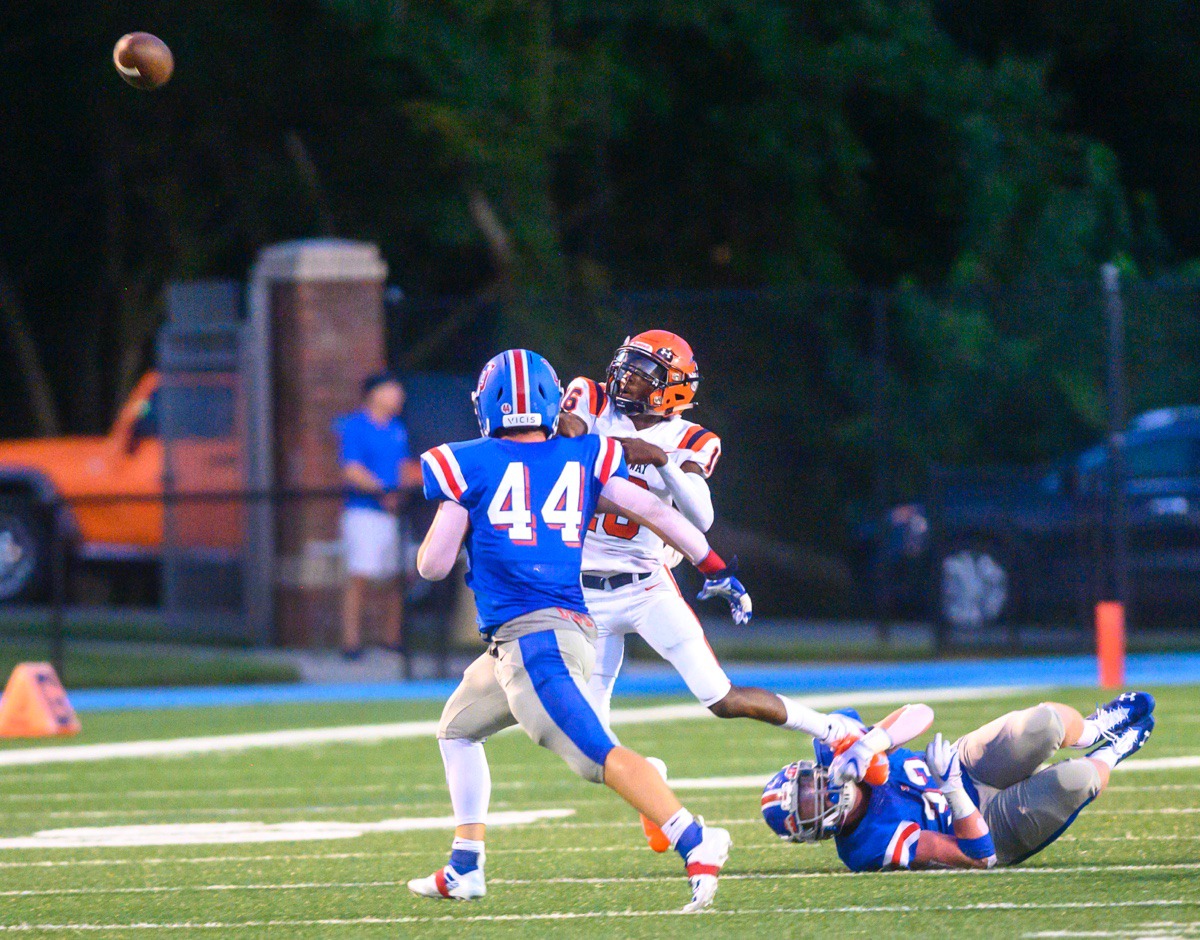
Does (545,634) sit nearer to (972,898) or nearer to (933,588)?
(972,898)

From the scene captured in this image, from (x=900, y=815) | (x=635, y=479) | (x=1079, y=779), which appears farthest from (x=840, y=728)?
(x=635, y=479)

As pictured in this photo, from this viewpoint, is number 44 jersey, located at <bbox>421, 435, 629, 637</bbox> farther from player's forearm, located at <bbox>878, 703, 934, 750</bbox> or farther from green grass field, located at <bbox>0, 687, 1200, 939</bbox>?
player's forearm, located at <bbox>878, 703, 934, 750</bbox>

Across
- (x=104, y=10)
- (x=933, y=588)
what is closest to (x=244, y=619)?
(x=933, y=588)

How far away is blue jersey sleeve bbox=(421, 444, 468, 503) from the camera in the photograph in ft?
20.4

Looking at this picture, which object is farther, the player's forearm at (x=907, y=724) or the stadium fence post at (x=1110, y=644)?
the stadium fence post at (x=1110, y=644)

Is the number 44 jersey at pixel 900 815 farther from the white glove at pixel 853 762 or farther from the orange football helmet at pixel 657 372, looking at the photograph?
the orange football helmet at pixel 657 372

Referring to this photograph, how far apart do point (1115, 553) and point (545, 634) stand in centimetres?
1014

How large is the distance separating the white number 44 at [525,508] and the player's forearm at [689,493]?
3.57ft

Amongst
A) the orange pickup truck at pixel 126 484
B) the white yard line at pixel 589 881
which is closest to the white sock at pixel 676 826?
the white yard line at pixel 589 881

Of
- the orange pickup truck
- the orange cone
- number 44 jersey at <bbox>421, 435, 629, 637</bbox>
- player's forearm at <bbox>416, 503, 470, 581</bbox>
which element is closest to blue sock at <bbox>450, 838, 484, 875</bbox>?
number 44 jersey at <bbox>421, 435, 629, 637</bbox>

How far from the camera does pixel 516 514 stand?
6.23 metres

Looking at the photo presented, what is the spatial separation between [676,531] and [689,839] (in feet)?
3.64

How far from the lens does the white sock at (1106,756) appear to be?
6.55 metres

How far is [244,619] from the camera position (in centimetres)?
1664
